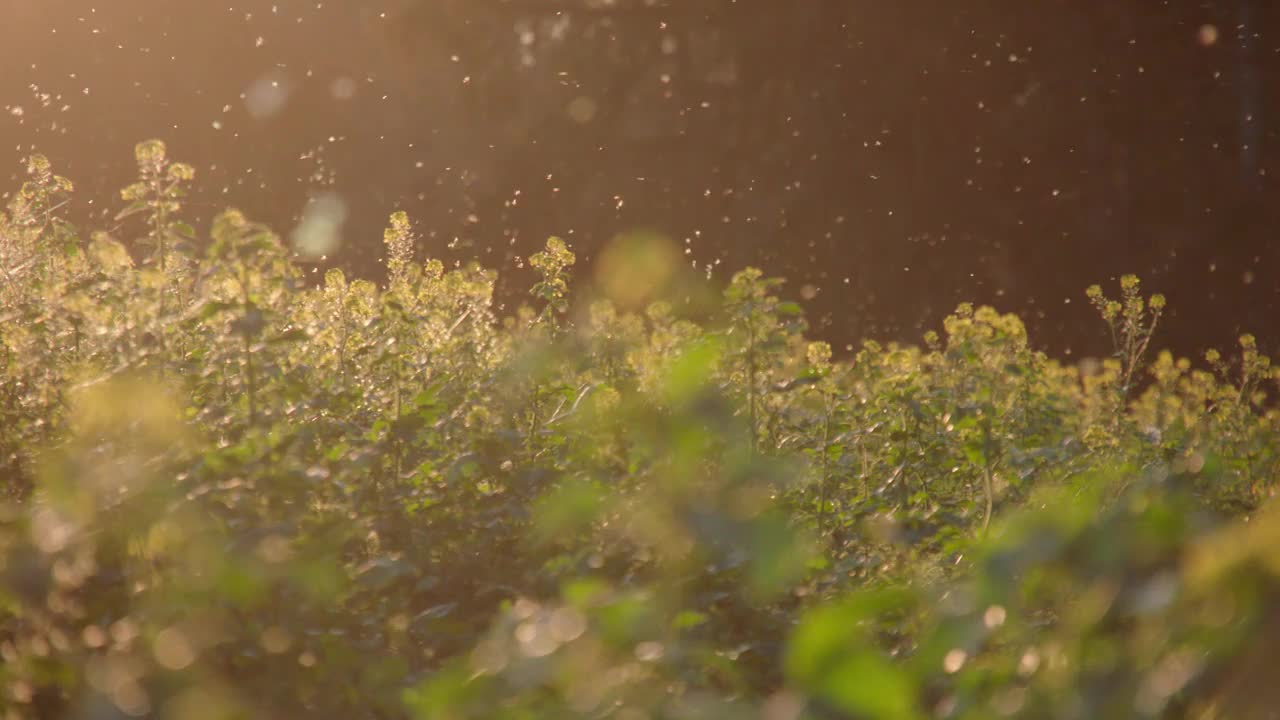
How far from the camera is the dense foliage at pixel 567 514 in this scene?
3.09 feet

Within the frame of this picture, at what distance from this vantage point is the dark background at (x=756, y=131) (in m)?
7.81

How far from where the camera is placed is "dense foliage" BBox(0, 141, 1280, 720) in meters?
0.94

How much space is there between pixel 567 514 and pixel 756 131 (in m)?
8.17

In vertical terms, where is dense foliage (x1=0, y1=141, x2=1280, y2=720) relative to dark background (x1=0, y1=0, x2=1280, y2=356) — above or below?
below

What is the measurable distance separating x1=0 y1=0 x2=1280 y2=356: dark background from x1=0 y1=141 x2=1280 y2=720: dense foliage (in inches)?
136

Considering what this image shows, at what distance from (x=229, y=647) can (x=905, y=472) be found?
1.97 meters

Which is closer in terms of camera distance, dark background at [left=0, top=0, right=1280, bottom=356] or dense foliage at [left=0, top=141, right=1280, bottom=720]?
dense foliage at [left=0, top=141, right=1280, bottom=720]

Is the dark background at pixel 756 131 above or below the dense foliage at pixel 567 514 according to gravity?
above

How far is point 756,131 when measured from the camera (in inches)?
360

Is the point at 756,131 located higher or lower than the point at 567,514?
higher

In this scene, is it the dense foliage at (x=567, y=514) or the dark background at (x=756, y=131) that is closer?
the dense foliage at (x=567, y=514)

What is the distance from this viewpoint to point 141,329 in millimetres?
2432

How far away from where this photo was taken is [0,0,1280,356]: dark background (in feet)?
25.6

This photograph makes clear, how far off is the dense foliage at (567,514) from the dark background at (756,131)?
11.4 feet
